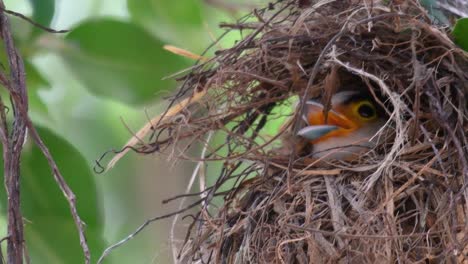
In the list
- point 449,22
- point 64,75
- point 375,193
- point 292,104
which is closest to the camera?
point 375,193

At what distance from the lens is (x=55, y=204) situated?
1534 millimetres

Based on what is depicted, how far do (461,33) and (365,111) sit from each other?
262 mm

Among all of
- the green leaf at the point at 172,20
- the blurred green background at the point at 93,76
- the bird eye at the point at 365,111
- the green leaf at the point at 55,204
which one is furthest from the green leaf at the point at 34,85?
the bird eye at the point at 365,111

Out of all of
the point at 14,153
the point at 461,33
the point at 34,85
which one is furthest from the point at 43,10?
the point at 461,33

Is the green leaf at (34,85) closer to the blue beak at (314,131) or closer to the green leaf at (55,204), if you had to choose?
the green leaf at (55,204)

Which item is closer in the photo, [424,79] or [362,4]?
[424,79]

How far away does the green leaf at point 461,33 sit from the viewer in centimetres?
125

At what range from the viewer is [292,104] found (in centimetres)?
151

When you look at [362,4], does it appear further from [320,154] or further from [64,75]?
[64,75]

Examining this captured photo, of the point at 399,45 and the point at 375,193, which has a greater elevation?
the point at 399,45

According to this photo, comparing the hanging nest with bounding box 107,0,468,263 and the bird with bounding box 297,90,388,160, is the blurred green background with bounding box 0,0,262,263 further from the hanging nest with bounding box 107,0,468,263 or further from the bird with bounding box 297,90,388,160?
the bird with bounding box 297,90,388,160

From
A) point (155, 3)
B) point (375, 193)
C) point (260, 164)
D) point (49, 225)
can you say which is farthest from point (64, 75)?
point (375, 193)

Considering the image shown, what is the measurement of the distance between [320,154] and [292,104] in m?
0.16

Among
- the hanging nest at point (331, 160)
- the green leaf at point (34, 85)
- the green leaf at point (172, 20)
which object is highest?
the green leaf at point (172, 20)
